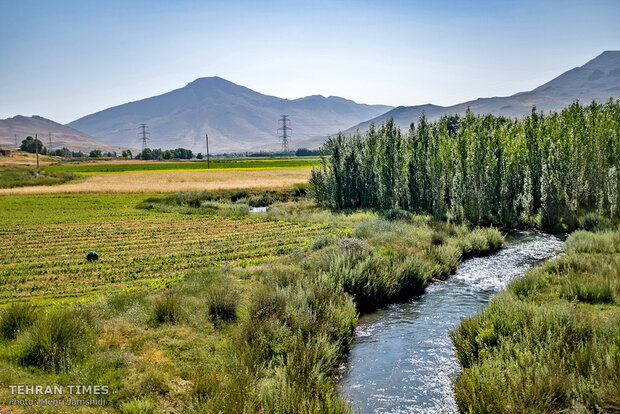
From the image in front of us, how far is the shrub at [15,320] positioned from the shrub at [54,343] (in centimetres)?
61

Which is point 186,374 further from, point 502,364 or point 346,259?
point 346,259

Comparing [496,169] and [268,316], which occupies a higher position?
[496,169]

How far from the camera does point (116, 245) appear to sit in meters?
21.3

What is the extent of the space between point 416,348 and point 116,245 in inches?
657

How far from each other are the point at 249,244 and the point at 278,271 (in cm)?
691

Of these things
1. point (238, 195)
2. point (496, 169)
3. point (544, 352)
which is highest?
point (496, 169)

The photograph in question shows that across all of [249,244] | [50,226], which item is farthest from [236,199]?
[249,244]

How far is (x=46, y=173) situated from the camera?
2842 inches

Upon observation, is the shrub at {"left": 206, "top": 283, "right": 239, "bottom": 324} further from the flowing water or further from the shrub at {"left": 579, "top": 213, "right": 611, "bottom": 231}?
the shrub at {"left": 579, "top": 213, "right": 611, "bottom": 231}

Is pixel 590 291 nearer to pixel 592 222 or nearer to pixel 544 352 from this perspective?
pixel 544 352

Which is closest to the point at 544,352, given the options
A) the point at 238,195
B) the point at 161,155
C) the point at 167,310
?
the point at 167,310

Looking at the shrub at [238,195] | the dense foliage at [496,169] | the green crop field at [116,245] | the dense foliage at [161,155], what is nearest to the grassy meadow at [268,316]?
the green crop field at [116,245]

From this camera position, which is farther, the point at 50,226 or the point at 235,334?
the point at 50,226

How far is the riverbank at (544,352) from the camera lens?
691cm
